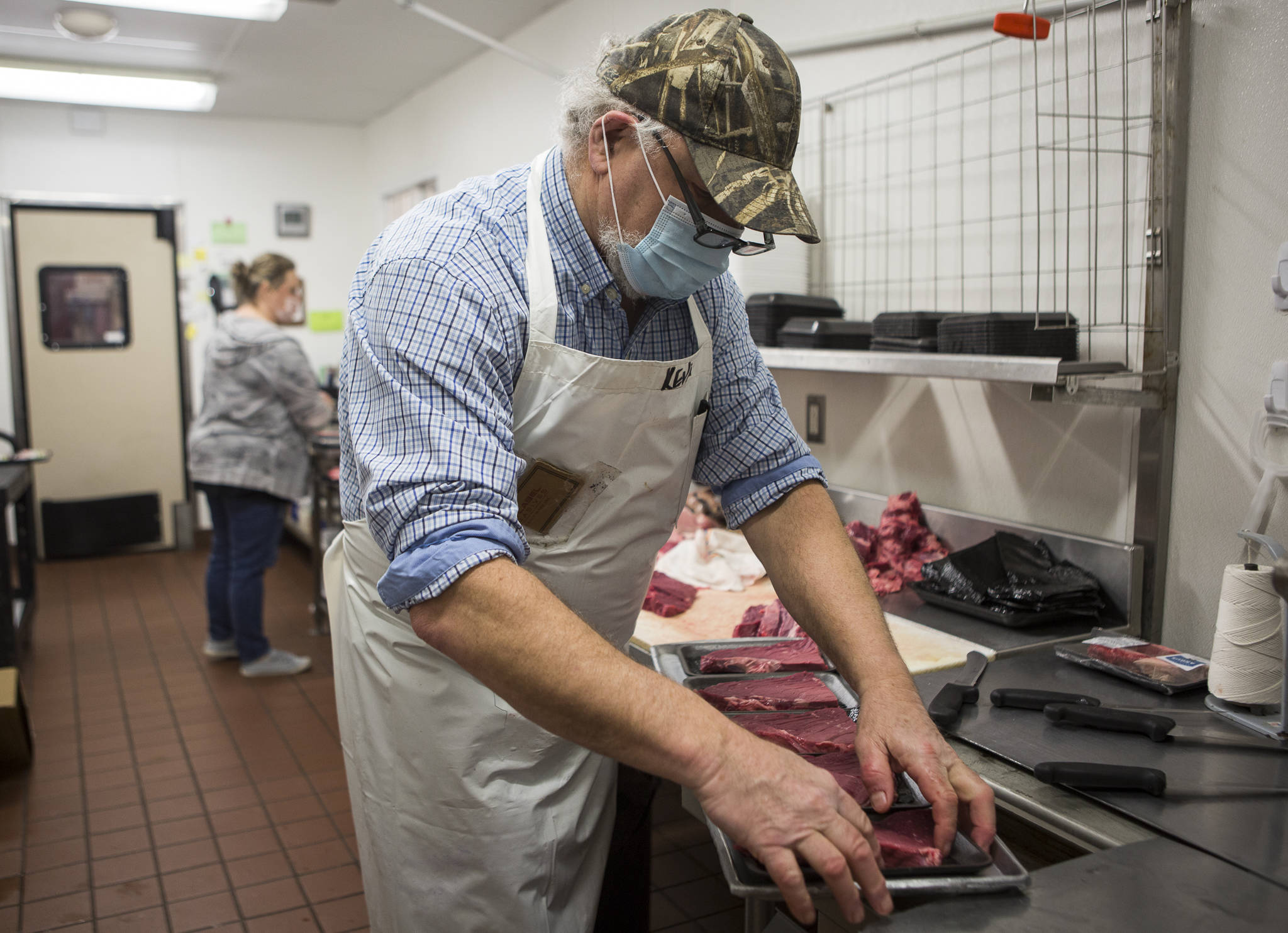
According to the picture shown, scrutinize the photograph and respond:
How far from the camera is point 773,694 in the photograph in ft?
4.73

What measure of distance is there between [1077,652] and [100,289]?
6.11 meters

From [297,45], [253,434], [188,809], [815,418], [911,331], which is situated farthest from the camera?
[297,45]

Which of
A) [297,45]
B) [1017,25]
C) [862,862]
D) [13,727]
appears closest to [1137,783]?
[862,862]

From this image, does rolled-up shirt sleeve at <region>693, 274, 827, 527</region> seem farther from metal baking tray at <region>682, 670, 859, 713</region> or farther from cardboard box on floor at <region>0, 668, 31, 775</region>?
cardboard box on floor at <region>0, 668, 31, 775</region>

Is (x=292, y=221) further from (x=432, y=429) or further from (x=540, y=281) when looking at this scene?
(x=432, y=429)

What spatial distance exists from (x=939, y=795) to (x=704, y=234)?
0.67 m

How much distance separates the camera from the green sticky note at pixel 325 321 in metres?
6.59

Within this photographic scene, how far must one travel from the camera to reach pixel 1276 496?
1.72 meters

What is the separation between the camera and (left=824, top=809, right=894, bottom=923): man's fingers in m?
0.91

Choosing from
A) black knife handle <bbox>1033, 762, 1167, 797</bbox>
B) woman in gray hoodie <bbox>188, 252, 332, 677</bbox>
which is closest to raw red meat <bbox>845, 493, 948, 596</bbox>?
black knife handle <bbox>1033, 762, 1167, 797</bbox>

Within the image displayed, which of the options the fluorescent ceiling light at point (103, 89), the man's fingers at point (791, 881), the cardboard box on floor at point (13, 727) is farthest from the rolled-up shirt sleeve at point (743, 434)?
the fluorescent ceiling light at point (103, 89)

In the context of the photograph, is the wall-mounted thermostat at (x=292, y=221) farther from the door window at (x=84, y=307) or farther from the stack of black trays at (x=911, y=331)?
the stack of black trays at (x=911, y=331)

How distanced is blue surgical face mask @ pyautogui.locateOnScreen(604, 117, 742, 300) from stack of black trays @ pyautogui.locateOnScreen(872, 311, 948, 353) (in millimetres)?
958

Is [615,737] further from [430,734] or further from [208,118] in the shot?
[208,118]
